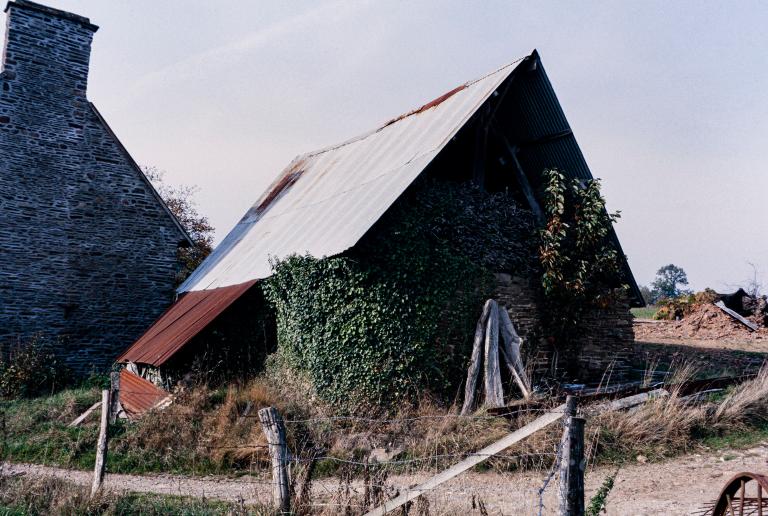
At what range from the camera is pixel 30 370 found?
14570mm

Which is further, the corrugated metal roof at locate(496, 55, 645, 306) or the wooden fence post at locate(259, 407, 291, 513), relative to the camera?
the corrugated metal roof at locate(496, 55, 645, 306)

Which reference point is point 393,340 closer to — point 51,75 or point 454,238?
point 454,238

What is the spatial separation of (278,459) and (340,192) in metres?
8.26

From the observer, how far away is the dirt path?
637 centimetres

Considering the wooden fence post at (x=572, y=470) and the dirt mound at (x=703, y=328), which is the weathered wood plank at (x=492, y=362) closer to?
the wooden fence post at (x=572, y=470)

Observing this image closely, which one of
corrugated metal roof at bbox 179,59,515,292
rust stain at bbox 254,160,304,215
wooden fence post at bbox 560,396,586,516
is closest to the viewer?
wooden fence post at bbox 560,396,586,516

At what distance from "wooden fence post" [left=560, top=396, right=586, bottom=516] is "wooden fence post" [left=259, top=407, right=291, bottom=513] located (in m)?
2.27

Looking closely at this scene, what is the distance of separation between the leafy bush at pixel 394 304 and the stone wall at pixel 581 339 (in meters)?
0.75

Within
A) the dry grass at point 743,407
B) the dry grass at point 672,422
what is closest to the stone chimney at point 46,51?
the dry grass at point 672,422

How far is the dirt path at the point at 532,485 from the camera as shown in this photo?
20.9 feet

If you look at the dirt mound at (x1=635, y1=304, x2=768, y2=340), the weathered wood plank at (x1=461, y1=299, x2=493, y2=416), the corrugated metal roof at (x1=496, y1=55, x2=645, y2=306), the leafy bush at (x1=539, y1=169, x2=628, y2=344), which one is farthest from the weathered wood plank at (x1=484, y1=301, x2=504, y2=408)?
the dirt mound at (x1=635, y1=304, x2=768, y2=340)

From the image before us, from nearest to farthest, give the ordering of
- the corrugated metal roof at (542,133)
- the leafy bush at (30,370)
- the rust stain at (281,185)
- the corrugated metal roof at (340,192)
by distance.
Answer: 1. the corrugated metal roof at (340,192)
2. the corrugated metal roof at (542,133)
3. the leafy bush at (30,370)
4. the rust stain at (281,185)

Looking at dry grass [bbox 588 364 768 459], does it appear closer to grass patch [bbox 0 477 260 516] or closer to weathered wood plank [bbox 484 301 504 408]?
weathered wood plank [bbox 484 301 504 408]

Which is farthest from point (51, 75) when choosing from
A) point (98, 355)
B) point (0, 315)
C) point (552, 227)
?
point (552, 227)
